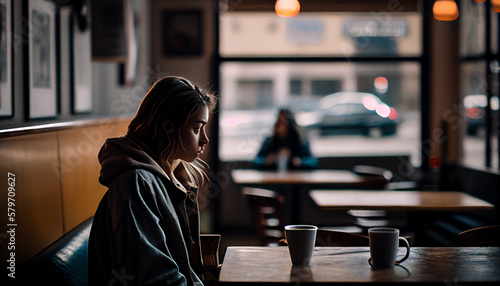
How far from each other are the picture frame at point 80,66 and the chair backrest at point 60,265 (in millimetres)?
1457

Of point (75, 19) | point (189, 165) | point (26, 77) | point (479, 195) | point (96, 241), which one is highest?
point (75, 19)

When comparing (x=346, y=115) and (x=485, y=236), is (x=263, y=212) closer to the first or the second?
(x=485, y=236)

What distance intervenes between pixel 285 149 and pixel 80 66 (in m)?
2.38

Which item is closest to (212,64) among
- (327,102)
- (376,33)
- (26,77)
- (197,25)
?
(197,25)

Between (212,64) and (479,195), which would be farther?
(212,64)

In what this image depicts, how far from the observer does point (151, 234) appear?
1.55m

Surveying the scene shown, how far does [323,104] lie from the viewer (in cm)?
621

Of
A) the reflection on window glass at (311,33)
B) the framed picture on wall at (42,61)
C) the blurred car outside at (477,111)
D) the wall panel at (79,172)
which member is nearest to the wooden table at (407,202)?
the wall panel at (79,172)

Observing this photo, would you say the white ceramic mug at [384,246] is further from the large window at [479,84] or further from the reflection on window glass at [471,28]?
the reflection on window glass at [471,28]

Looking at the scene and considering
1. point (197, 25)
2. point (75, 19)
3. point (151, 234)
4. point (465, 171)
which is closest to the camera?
point (151, 234)

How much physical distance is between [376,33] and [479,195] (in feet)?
7.18

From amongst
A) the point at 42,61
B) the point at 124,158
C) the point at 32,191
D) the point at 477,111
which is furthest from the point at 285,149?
the point at 124,158

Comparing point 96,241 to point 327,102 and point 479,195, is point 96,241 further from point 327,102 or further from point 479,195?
point 327,102

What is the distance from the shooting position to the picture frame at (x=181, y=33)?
604 centimetres
